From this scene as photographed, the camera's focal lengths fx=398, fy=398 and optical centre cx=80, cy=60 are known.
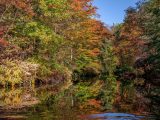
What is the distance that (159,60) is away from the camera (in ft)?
119

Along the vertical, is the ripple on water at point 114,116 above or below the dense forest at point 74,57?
below

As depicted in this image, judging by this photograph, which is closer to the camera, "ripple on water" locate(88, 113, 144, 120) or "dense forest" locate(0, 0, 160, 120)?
"ripple on water" locate(88, 113, 144, 120)

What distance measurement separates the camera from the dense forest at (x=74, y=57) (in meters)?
23.5

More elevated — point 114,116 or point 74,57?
point 74,57

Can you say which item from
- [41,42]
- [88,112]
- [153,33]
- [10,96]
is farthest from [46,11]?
[88,112]

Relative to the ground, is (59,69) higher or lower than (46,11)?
lower

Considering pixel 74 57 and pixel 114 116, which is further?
pixel 74 57

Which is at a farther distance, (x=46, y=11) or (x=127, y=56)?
(x=127, y=56)

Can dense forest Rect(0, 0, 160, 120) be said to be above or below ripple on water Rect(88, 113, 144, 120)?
above

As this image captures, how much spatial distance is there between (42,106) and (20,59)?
1309 cm

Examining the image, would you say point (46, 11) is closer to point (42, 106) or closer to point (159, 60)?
point (159, 60)

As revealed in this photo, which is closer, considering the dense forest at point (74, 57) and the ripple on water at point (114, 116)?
the ripple on water at point (114, 116)

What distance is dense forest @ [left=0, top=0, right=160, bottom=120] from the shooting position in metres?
23.5

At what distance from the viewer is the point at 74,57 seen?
151 feet
